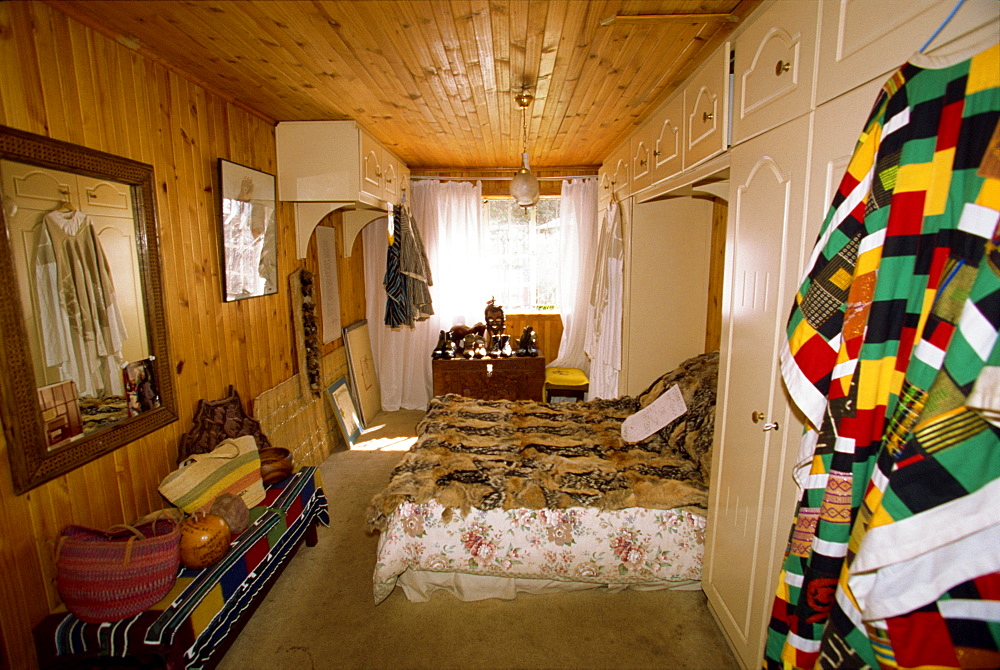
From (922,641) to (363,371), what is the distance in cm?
438

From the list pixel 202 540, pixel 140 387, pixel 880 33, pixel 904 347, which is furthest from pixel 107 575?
pixel 880 33

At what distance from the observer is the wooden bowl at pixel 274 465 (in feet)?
7.82

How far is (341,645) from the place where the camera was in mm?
2014

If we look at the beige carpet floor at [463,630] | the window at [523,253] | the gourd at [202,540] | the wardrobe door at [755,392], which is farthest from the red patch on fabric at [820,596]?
the window at [523,253]

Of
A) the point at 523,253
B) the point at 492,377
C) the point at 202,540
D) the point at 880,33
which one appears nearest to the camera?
the point at 880,33

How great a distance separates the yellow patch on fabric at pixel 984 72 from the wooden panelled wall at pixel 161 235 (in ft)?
7.51

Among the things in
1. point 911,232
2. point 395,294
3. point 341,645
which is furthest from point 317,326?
point 911,232

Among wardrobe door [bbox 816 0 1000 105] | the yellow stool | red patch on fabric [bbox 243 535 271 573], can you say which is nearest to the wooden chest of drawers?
the yellow stool

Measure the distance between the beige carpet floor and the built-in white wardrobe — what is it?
20 cm

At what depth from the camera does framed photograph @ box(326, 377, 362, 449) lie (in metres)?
3.97

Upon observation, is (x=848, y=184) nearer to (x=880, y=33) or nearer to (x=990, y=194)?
(x=990, y=194)

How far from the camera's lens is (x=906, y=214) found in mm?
821

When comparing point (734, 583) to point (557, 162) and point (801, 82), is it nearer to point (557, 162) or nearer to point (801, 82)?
point (801, 82)

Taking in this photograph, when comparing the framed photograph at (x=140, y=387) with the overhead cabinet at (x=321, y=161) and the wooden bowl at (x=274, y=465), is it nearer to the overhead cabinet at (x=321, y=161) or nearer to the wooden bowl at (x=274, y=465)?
the wooden bowl at (x=274, y=465)
